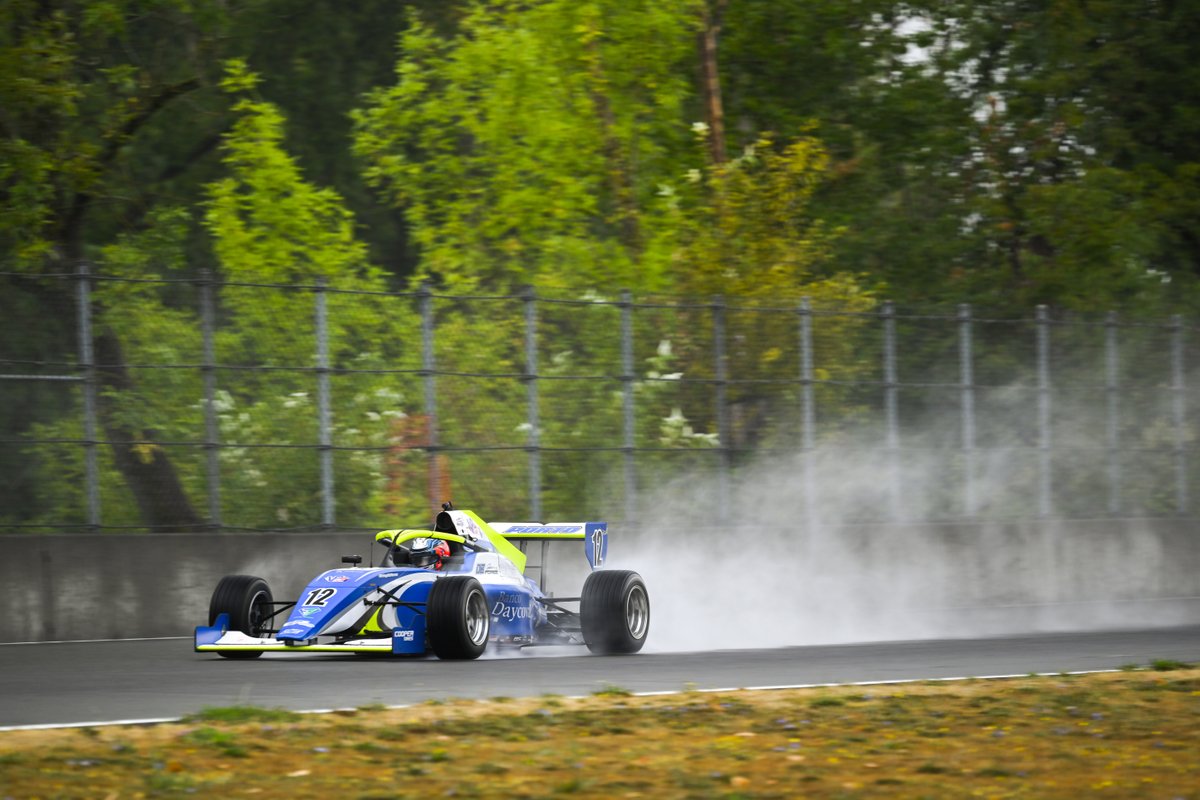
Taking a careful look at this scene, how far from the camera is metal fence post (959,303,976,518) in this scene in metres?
21.4

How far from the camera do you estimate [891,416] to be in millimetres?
20859

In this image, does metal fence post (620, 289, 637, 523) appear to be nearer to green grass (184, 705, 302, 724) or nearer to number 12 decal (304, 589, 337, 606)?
→ number 12 decal (304, 589, 337, 606)

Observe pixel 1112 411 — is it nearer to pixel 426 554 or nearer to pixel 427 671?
pixel 426 554

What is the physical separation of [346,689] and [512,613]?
348 cm


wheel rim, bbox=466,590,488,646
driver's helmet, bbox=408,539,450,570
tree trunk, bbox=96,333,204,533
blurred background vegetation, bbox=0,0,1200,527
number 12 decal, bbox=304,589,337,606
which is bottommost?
wheel rim, bbox=466,590,488,646

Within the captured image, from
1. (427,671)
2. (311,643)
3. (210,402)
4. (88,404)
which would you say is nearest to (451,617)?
(427,671)

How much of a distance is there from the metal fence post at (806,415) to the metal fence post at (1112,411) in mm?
4652

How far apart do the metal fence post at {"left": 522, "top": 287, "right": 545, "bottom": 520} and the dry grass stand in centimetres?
804

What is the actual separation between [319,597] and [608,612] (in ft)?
7.38

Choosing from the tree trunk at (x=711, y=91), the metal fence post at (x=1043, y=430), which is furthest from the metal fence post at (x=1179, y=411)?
the tree trunk at (x=711, y=91)

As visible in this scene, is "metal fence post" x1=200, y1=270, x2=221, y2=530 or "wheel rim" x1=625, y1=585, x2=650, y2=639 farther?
"metal fence post" x1=200, y1=270, x2=221, y2=530

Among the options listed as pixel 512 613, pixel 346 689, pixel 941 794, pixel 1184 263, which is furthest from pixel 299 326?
pixel 1184 263

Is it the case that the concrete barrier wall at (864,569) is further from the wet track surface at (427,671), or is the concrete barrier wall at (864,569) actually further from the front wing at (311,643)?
the front wing at (311,643)

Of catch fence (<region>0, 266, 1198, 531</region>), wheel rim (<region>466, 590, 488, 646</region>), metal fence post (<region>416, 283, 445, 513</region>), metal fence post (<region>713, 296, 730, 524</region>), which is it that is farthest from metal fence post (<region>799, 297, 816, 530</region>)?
wheel rim (<region>466, 590, 488, 646</region>)
